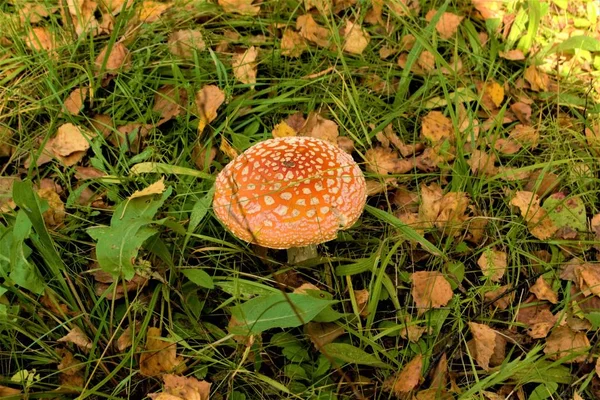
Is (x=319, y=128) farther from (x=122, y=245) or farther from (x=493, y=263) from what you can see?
(x=122, y=245)

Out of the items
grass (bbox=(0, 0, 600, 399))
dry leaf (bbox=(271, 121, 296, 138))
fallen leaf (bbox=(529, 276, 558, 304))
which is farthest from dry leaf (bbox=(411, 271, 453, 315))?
dry leaf (bbox=(271, 121, 296, 138))

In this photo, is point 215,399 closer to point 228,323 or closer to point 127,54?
point 228,323

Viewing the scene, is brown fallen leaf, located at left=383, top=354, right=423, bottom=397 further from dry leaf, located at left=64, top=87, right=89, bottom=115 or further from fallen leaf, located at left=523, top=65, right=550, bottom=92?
dry leaf, located at left=64, top=87, right=89, bottom=115

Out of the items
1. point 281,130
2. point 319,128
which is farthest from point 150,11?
point 319,128

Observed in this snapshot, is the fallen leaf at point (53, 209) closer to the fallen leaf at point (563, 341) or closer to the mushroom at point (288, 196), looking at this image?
the mushroom at point (288, 196)

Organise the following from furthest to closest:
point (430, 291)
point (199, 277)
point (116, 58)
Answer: point (116, 58), point (430, 291), point (199, 277)

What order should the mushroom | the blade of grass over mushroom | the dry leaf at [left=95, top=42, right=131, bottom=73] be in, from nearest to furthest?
1. the mushroom
2. the blade of grass over mushroom
3. the dry leaf at [left=95, top=42, right=131, bottom=73]
